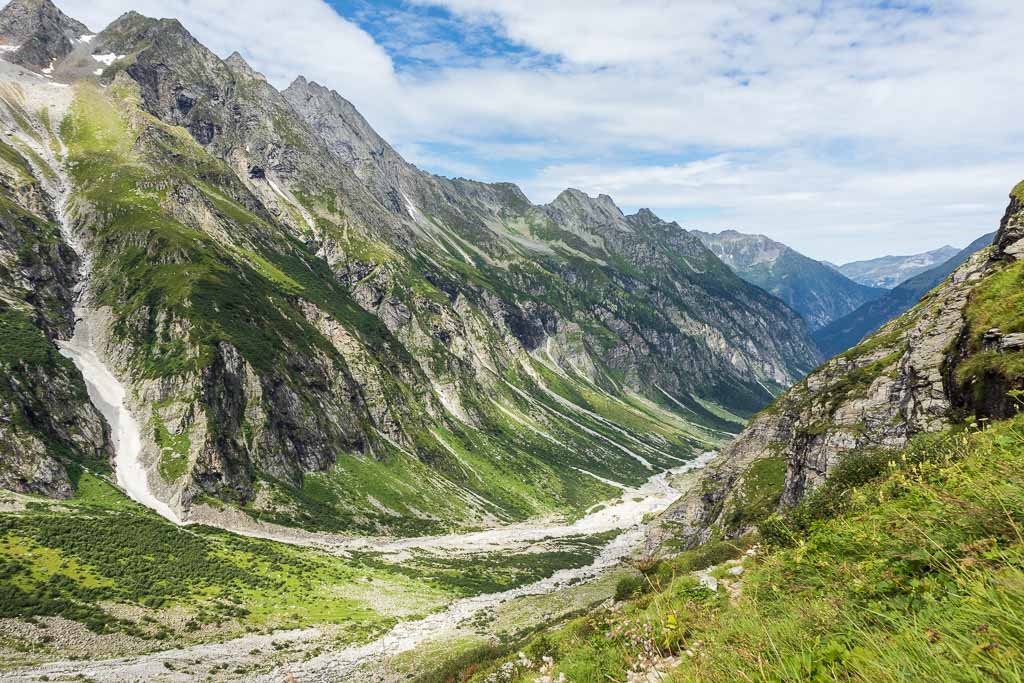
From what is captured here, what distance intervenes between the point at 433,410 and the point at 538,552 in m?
86.2

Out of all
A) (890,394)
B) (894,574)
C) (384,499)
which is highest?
(894,574)

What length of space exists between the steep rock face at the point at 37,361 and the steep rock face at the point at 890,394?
96.5 meters

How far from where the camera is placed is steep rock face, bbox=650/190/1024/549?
27.2 m

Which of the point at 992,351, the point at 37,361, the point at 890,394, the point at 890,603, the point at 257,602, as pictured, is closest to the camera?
the point at 890,603

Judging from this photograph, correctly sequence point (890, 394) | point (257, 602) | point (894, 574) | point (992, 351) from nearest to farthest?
point (894, 574), point (992, 351), point (890, 394), point (257, 602)

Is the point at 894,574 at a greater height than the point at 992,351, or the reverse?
the point at 992,351

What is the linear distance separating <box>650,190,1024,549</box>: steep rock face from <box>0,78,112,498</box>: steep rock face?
96.5 m

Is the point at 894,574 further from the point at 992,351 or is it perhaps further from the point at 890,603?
the point at 992,351

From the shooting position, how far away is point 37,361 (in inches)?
3853

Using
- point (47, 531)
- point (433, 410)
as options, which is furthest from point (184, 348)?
point (433, 410)

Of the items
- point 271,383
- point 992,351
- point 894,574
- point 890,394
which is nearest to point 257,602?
point 890,394

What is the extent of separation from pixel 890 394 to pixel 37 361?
439 ft

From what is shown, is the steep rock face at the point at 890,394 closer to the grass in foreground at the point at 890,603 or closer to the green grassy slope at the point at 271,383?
the grass in foreground at the point at 890,603

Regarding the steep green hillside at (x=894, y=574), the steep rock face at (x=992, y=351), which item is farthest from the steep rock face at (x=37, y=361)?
the steep rock face at (x=992, y=351)
